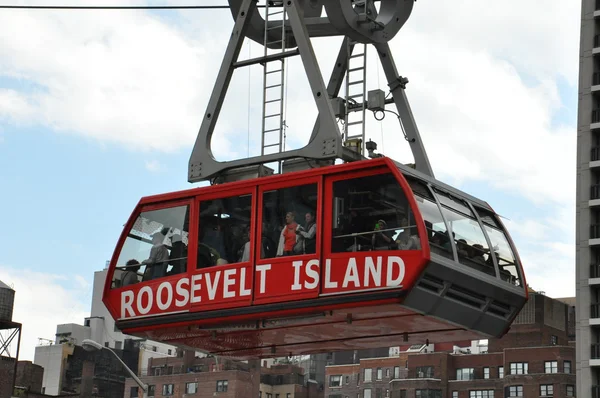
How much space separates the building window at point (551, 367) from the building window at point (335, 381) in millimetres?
20830

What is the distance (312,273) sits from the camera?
1862cm

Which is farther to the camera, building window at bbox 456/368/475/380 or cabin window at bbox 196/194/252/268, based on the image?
building window at bbox 456/368/475/380

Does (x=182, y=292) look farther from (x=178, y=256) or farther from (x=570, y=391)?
(x=570, y=391)

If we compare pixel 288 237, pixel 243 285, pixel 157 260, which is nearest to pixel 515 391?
pixel 157 260

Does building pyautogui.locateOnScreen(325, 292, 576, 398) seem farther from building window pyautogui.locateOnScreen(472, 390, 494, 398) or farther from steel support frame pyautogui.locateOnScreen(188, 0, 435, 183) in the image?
steel support frame pyautogui.locateOnScreen(188, 0, 435, 183)

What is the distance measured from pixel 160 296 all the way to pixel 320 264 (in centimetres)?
325

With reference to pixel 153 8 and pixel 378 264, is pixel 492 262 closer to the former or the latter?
pixel 378 264

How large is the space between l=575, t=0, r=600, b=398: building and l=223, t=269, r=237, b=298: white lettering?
5395 centimetres

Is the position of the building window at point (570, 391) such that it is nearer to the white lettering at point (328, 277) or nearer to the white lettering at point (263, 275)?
the white lettering at point (263, 275)

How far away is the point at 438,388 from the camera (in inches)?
3939

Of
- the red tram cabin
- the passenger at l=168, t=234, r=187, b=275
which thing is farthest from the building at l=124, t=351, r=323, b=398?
the passenger at l=168, t=234, r=187, b=275

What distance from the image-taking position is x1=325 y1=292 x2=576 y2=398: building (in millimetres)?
93938

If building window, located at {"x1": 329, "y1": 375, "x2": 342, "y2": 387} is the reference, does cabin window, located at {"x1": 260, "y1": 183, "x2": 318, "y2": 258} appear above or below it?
below

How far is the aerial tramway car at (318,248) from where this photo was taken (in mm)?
18266
